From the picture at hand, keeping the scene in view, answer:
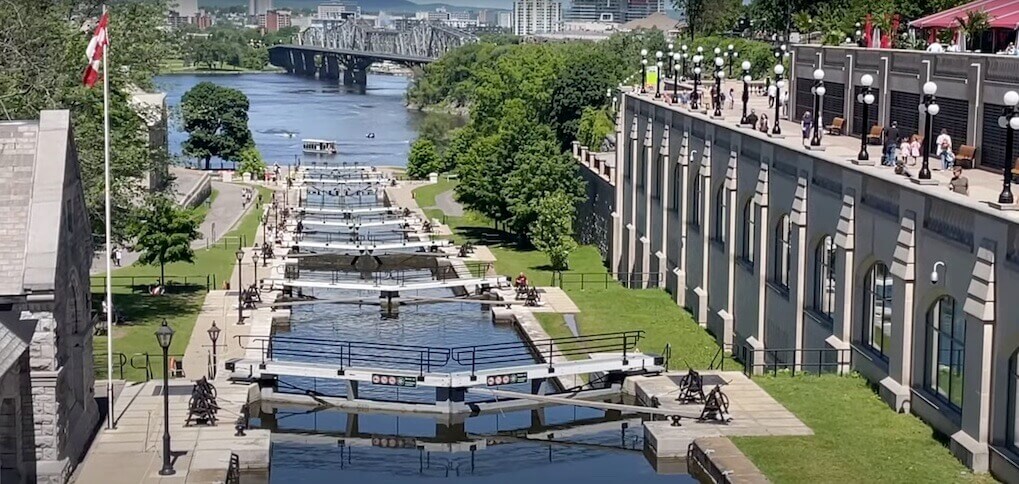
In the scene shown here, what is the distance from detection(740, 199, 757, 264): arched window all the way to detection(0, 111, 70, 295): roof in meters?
21.8

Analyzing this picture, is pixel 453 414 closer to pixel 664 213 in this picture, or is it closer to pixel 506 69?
pixel 664 213

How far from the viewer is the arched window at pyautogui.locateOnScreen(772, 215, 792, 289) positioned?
4191cm

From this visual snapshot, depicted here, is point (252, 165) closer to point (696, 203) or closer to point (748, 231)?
point (696, 203)

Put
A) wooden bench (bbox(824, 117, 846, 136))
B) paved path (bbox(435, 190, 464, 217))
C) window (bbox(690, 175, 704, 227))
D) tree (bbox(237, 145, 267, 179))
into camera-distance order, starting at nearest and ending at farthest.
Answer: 1. wooden bench (bbox(824, 117, 846, 136))
2. window (bbox(690, 175, 704, 227))
3. paved path (bbox(435, 190, 464, 217))
4. tree (bbox(237, 145, 267, 179))

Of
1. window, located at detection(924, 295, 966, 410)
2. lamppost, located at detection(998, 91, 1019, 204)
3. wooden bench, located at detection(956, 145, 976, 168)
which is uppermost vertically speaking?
lamppost, located at detection(998, 91, 1019, 204)

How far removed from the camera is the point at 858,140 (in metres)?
46.2

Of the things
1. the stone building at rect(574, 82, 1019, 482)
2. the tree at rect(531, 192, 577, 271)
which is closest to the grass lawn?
the tree at rect(531, 192, 577, 271)

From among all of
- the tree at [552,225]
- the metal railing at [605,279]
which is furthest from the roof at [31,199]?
the tree at [552,225]

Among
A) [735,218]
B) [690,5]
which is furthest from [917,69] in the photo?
[690,5]

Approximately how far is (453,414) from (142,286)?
79.1 ft

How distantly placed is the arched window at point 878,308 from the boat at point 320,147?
123m

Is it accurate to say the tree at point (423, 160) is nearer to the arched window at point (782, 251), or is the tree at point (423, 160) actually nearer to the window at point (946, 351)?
the arched window at point (782, 251)

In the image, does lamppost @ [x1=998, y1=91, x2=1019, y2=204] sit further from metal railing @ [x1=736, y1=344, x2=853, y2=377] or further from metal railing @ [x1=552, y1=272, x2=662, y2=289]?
metal railing @ [x1=552, y1=272, x2=662, y2=289]

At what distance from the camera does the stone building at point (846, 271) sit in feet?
94.7
